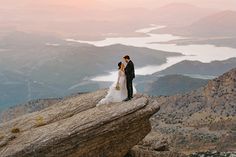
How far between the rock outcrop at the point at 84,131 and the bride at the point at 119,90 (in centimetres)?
113

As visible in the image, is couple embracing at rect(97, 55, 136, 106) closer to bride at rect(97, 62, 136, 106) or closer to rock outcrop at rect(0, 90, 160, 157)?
bride at rect(97, 62, 136, 106)

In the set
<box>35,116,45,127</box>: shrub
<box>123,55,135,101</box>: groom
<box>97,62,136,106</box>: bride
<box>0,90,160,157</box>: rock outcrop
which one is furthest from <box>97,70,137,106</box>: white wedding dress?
<box>35,116,45,127</box>: shrub

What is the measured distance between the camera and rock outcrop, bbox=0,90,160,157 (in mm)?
55031

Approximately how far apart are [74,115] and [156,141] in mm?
17727

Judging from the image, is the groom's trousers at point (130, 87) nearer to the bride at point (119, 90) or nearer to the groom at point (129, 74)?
the groom at point (129, 74)

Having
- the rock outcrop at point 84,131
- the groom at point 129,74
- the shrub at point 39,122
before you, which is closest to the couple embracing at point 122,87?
the groom at point 129,74

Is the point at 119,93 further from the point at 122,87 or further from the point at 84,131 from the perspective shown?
the point at 84,131

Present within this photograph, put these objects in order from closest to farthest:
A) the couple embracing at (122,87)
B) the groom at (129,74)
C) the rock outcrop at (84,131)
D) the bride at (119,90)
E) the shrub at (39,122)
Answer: the rock outcrop at (84,131) < the groom at (129,74) < the couple embracing at (122,87) < the bride at (119,90) < the shrub at (39,122)

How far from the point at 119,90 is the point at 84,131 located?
7.95 m

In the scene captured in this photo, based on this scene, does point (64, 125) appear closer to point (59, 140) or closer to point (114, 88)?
point (59, 140)

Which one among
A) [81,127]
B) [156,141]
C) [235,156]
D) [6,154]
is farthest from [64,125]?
→ [235,156]

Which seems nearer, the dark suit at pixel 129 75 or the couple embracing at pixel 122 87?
the dark suit at pixel 129 75

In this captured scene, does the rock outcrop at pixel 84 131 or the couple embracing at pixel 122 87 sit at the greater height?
the couple embracing at pixel 122 87

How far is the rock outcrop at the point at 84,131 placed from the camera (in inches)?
2167
